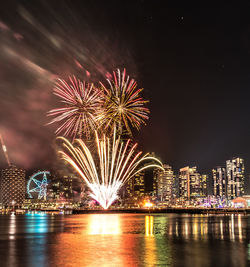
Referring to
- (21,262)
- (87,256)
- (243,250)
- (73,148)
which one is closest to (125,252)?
(87,256)

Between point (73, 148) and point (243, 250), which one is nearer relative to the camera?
point (243, 250)

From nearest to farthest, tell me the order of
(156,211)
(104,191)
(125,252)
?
(125,252) → (104,191) → (156,211)

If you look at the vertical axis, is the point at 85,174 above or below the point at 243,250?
above

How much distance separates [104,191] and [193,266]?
168 ft

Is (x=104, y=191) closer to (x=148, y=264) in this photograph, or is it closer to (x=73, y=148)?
(x=73, y=148)

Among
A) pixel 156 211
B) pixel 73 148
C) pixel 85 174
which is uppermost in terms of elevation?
pixel 73 148

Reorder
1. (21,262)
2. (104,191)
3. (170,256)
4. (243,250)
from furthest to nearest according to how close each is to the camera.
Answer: (104,191) < (243,250) < (170,256) < (21,262)

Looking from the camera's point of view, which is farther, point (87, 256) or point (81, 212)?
point (81, 212)

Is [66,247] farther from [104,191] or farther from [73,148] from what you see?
[104,191]

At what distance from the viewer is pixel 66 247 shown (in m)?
25.3

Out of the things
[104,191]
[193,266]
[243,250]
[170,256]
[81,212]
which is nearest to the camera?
[193,266]

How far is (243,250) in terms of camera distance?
2389 cm

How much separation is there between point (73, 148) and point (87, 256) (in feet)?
130

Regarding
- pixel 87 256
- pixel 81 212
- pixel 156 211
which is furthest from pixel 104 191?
pixel 156 211
